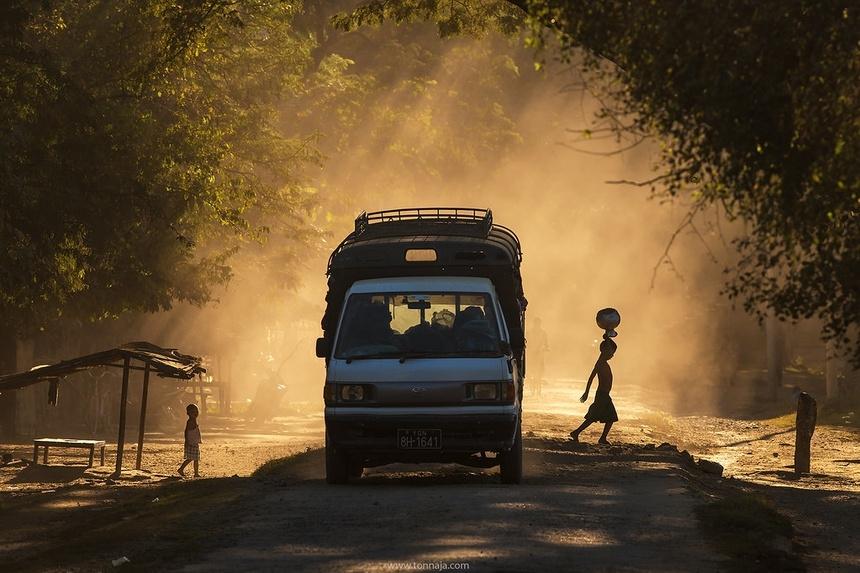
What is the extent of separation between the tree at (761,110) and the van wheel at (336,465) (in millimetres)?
5702

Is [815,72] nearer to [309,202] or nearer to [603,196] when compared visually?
[309,202]

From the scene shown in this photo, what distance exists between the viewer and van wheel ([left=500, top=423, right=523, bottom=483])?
663 inches

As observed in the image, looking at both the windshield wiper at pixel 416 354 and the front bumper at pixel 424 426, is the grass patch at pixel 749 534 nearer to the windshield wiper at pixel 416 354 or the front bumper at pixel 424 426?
the front bumper at pixel 424 426

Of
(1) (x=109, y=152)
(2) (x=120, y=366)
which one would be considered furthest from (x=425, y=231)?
(1) (x=109, y=152)

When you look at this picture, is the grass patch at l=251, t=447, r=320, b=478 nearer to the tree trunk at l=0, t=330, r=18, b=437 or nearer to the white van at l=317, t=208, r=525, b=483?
the white van at l=317, t=208, r=525, b=483

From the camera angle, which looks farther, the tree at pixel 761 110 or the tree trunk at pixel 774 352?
the tree trunk at pixel 774 352

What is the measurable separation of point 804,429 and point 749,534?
36.9ft

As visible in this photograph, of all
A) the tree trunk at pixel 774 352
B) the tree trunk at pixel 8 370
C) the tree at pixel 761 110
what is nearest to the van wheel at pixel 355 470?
the tree at pixel 761 110

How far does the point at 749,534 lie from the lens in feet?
44.6

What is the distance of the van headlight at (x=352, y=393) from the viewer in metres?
16.3

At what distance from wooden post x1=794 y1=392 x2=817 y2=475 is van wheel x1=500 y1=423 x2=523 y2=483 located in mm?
8423

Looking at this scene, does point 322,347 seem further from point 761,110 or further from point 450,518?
point 761,110

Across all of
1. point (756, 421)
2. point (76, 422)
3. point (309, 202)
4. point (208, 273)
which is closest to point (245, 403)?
point (309, 202)

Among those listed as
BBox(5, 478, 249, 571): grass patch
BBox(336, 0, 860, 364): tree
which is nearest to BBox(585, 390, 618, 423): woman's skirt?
BBox(5, 478, 249, 571): grass patch
